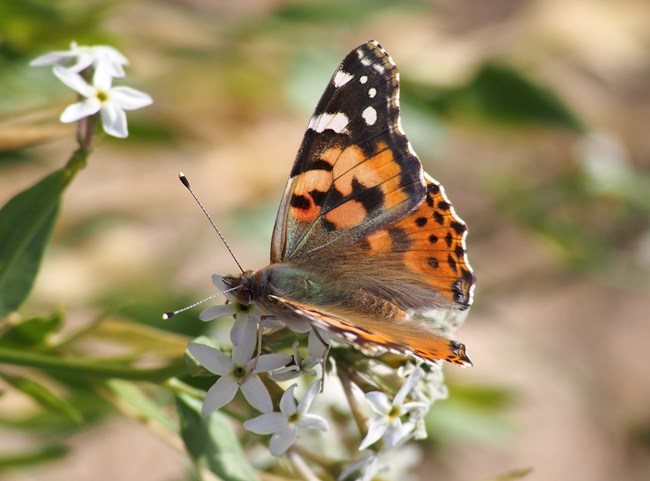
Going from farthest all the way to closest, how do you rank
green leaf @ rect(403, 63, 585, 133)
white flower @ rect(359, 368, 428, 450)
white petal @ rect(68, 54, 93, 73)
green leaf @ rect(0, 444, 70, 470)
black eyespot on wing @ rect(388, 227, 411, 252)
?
green leaf @ rect(403, 63, 585, 133)
green leaf @ rect(0, 444, 70, 470)
black eyespot on wing @ rect(388, 227, 411, 252)
white petal @ rect(68, 54, 93, 73)
white flower @ rect(359, 368, 428, 450)

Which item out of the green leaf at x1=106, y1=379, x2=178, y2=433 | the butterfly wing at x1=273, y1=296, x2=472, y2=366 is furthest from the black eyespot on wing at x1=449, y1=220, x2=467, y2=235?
the green leaf at x1=106, y1=379, x2=178, y2=433

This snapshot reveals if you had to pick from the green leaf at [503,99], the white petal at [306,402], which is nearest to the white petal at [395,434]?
the white petal at [306,402]

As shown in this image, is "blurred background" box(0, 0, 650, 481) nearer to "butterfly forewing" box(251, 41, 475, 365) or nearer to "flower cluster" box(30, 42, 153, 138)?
"flower cluster" box(30, 42, 153, 138)

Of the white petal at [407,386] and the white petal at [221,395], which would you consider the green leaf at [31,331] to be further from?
the white petal at [407,386]

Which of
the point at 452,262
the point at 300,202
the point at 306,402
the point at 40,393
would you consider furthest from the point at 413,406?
the point at 40,393

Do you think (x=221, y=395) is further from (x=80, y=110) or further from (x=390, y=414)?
(x=80, y=110)

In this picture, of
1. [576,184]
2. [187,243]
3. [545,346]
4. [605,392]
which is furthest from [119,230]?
[605,392]
